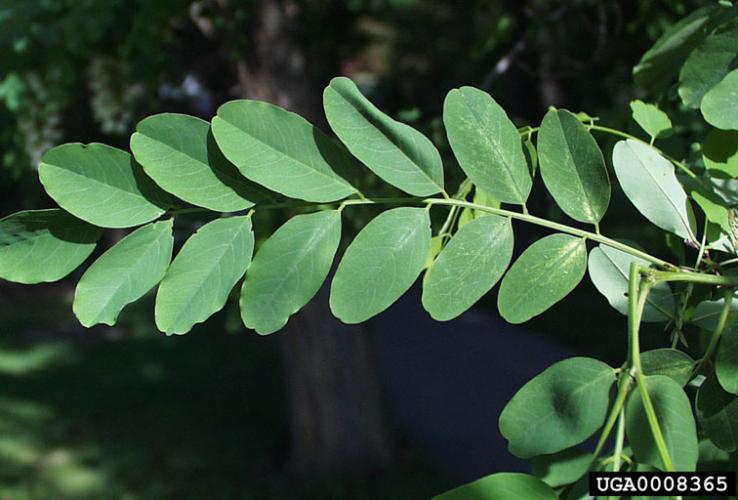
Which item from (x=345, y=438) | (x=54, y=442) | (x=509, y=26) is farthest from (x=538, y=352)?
(x=509, y=26)

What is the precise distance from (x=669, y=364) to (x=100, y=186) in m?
0.52

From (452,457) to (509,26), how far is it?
8.77 feet

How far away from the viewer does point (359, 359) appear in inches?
150

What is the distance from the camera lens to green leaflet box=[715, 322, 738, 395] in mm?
681

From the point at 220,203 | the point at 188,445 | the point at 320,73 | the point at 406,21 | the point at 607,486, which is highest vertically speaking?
the point at 406,21

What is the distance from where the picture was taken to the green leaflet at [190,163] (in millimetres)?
740

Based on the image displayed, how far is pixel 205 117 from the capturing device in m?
3.16

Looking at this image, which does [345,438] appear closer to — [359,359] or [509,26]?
[359,359]

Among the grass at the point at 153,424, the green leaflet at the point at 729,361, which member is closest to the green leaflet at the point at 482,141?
the green leaflet at the point at 729,361

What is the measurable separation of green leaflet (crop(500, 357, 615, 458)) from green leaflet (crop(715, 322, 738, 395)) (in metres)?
0.09

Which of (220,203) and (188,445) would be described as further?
(188,445)

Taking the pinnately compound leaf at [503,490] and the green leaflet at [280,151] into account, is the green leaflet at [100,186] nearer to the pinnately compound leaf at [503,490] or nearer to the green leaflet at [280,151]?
the green leaflet at [280,151]

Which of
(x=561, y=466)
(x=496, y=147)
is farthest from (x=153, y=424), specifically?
(x=496, y=147)

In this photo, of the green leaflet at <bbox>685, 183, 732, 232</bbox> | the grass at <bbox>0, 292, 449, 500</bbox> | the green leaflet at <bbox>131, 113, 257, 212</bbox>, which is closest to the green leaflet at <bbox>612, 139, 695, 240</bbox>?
the green leaflet at <bbox>685, 183, 732, 232</bbox>
